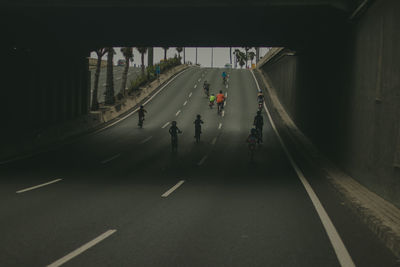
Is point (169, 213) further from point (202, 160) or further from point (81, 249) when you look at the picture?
point (202, 160)

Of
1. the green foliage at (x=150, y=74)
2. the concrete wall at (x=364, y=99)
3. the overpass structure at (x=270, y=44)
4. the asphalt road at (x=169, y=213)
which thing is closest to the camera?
the asphalt road at (x=169, y=213)

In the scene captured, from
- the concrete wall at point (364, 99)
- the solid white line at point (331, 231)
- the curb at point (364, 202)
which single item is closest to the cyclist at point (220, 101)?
the concrete wall at point (364, 99)

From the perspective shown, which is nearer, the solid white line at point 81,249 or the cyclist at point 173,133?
the solid white line at point 81,249

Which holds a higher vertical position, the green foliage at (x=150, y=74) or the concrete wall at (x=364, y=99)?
the green foliage at (x=150, y=74)

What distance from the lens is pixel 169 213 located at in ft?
31.1

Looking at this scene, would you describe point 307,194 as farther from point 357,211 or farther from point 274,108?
point 274,108

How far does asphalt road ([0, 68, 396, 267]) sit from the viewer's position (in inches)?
257

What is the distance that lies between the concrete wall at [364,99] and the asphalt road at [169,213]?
128 centimetres

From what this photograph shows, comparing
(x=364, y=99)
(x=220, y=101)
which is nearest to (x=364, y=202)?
(x=364, y=99)

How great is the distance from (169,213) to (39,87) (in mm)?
16737

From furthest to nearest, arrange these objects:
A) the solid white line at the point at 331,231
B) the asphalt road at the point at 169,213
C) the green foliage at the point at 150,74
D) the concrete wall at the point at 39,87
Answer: the green foliage at the point at 150,74 < the concrete wall at the point at 39,87 < the asphalt road at the point at 169,213 < the solid white line at the point at 331,231

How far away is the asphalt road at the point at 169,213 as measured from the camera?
257 inches

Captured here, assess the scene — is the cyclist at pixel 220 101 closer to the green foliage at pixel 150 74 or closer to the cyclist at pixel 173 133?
the green foliage at pixel 150 74

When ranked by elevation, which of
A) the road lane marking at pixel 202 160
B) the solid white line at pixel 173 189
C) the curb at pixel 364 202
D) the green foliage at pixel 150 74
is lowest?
the road lane marking at pixel 202 160
